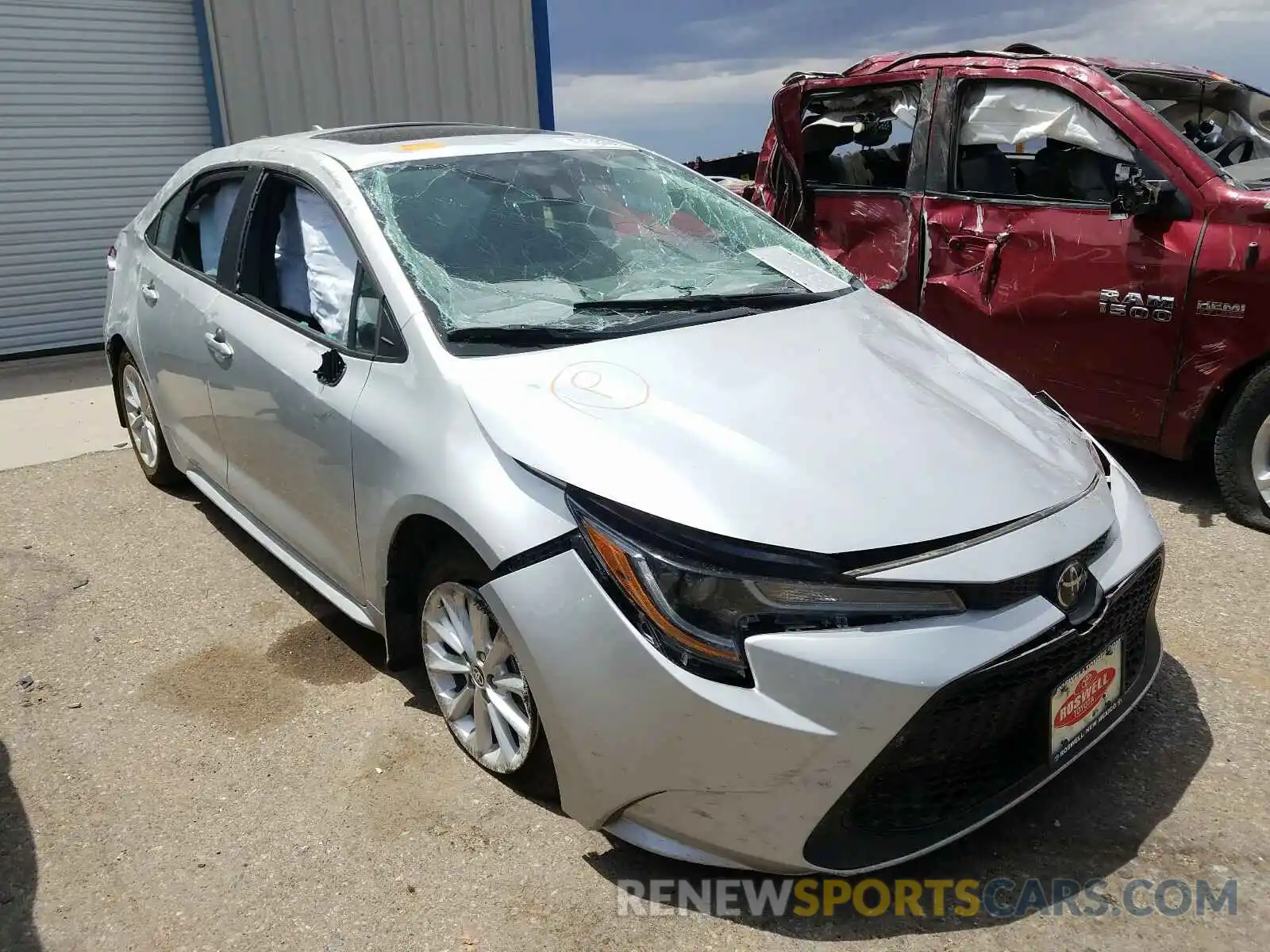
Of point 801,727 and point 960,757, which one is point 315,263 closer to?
point 801,727

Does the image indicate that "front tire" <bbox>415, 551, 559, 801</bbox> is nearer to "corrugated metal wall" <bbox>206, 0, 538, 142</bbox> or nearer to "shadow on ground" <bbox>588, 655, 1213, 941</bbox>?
"shadow on ground" <bbox>588, 655, 1213, 941</bbox>

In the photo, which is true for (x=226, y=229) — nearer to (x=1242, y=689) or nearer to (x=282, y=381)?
(x=282, y=381)

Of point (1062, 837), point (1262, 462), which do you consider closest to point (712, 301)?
point (1062, 837)

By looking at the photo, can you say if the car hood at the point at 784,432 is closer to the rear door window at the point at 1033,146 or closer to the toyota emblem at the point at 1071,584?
the toyota emblem at the point at 1071,584

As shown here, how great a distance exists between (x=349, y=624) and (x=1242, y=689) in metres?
2.81

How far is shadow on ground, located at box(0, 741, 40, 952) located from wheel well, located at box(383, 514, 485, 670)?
979mm

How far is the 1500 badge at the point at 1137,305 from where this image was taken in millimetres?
3998

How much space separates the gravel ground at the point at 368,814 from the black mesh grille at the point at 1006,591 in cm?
64

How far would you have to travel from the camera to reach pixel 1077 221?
14.1 ft

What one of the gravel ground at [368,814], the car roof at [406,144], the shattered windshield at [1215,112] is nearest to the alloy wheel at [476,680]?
the gravel ground at [368,814]

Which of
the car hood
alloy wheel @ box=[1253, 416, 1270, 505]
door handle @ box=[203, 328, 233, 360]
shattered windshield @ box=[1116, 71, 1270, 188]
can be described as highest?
shattered windshield @ box=[1116, 71, 1270, 188]

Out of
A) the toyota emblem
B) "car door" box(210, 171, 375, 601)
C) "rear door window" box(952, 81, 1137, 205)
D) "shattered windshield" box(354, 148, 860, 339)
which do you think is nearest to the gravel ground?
"car door" box(210, 171, 375, 601)

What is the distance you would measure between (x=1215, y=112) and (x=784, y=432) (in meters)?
3.93

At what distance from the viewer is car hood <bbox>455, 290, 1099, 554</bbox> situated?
6.89 feet
